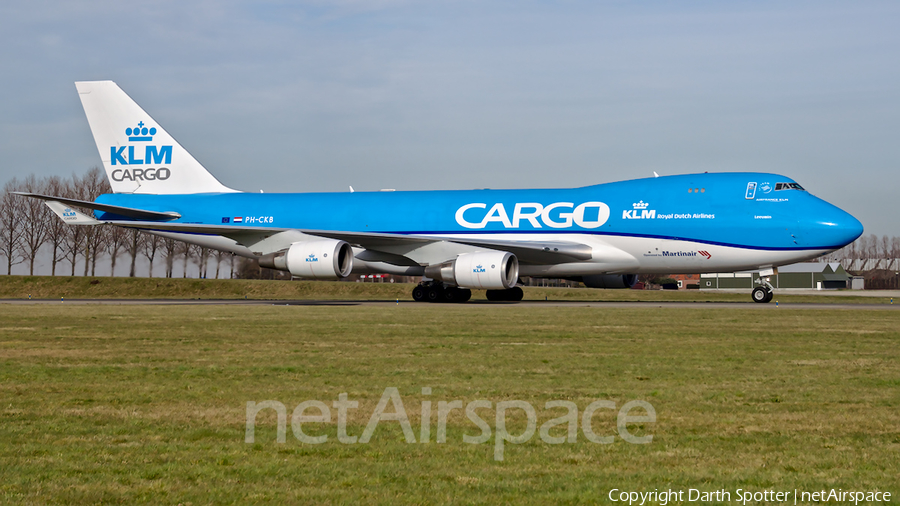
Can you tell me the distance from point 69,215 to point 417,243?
14.0 meters

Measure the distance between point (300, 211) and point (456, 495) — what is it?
102 ft

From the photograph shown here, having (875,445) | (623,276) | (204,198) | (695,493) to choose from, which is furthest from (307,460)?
(204,198)

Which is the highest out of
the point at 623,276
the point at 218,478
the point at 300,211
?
the point at 300,211

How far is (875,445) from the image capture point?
20.9 ft

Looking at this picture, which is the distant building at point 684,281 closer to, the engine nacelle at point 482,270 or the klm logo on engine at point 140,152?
the klm logo on engine at point 140,152

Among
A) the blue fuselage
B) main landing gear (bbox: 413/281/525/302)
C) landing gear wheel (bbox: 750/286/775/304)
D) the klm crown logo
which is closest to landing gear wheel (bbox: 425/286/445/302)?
main landing gear (bbox: 413/281/525/302)

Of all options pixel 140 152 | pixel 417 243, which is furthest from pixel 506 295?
pixel 140 152

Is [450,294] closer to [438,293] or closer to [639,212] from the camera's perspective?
[438,293]

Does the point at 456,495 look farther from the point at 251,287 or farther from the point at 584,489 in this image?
the point at 251,287

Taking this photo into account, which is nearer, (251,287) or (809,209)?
(809,209)

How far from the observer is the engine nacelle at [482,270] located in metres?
28.4

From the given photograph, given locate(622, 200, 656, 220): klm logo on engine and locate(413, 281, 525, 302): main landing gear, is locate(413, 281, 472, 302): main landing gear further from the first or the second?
locate(622, 200, 656, 220): klm logo on engine

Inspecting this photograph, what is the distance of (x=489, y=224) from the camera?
3191cm

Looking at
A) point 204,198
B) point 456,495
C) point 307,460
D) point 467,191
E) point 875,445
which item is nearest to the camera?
point 456,495
